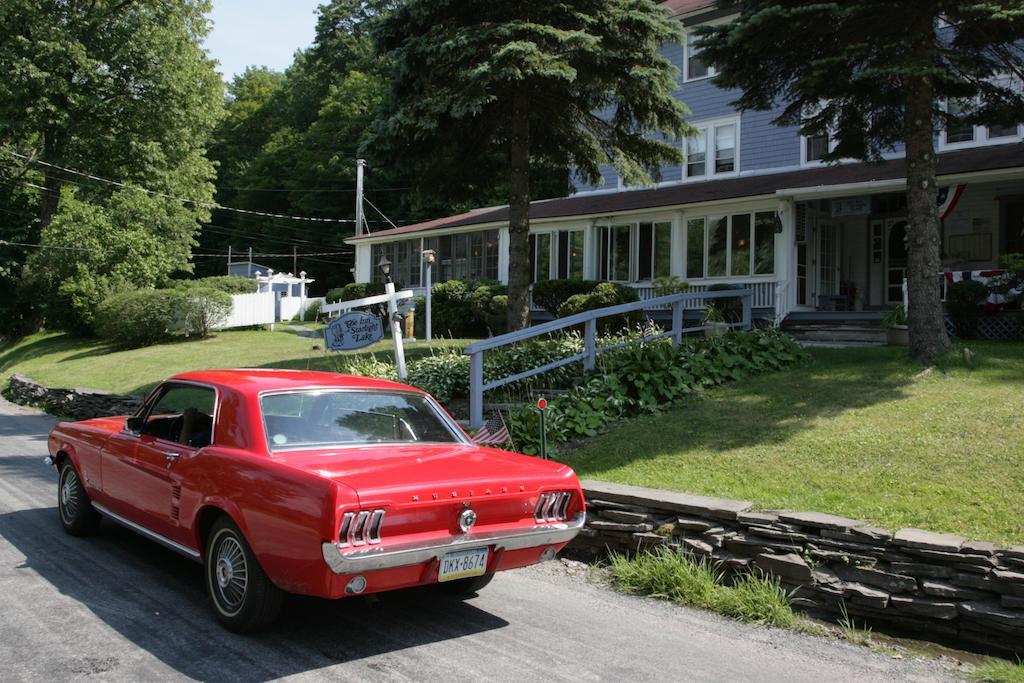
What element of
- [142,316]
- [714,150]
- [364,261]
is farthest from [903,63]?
[364,261]

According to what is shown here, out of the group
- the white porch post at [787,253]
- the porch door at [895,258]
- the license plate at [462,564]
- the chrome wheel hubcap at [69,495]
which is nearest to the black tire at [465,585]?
the license plate at [462,564]

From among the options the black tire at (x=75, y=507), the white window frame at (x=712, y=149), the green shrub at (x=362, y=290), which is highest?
the white window frame at (x=712, y=149)

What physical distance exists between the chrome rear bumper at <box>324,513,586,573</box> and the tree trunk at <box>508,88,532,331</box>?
9623 millimetres

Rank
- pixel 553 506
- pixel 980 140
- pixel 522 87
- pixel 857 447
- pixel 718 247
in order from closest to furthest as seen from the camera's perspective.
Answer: pixel 553 506, pixel 857 447, pixel 522 87, pixel 980 140, pixel 718 247

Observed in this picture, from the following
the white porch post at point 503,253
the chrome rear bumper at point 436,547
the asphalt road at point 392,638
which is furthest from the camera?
the white porch post at point 503,253

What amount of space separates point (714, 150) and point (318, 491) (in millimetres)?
23024

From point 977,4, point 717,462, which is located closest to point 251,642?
point 717,462

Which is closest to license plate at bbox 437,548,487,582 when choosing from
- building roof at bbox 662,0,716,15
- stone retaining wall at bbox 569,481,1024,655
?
stone retaining wall at bbox 569,481,1024,655

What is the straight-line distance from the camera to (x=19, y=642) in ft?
15.1

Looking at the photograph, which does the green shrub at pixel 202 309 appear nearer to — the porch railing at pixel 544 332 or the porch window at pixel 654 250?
the porch window at pixel 654 250

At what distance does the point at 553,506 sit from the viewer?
208 inches

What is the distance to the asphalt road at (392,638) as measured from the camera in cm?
434

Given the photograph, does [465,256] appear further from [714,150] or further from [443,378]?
[443,378]

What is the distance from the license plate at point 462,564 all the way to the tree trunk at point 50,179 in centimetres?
3645
